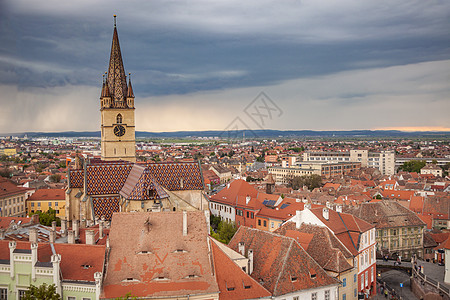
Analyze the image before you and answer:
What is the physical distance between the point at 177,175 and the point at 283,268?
91.1 ft

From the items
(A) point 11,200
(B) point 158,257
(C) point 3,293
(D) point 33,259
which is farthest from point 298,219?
(A) point 11,200

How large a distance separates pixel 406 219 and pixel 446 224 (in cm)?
1931

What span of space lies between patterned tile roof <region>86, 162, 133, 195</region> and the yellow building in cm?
3842

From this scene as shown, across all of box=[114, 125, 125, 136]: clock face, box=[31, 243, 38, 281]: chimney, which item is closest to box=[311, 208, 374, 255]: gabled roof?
box=[31, 243, 38, 281]: chimney

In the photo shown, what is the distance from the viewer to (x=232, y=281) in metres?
31.2

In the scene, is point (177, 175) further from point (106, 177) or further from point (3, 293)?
point (3, 293)

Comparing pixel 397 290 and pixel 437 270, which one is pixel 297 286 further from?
pixel 437 270

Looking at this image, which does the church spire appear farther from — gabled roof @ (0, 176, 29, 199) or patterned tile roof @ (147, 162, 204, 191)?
gabled roof @ (0, 176, 29, 199)

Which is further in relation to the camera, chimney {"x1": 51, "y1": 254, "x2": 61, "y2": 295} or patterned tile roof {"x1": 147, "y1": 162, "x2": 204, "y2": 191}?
patterned tile roof {"x1": 147, "y1": 162, "x2": 204, "y2": 191}

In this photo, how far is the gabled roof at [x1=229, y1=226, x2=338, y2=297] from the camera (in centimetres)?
3275

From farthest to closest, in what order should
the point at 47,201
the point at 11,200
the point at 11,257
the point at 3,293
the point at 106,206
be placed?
the point at 47,201
the point at 11,200
the point at 106,206
the point at 3,293
the point at 11,257

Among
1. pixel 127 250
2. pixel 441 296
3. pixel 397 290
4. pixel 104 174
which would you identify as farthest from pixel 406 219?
pixel 127 250

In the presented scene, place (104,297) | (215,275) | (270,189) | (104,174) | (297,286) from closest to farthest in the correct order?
(104,297) < (215,275) < (297,286) < (104,174) < (270,189)

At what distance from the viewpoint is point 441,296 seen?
45.4 m
